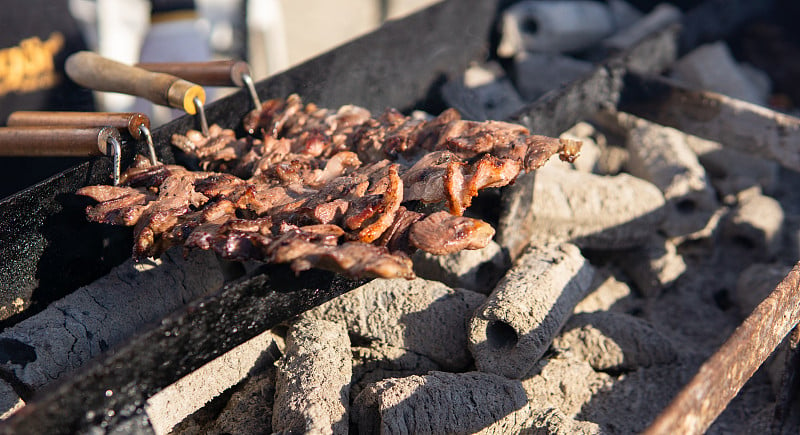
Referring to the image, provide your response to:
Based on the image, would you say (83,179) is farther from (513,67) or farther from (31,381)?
(513,67)

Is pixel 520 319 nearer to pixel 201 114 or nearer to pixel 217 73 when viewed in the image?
pixel 201 114

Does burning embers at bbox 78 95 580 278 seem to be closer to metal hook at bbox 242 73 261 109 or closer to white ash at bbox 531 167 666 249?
metal hook at bbox 242 73 261 109

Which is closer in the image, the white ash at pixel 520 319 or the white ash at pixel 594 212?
the white ash at pixel 520 319

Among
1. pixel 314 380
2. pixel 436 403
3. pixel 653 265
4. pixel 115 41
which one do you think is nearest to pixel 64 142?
pixel 314 380

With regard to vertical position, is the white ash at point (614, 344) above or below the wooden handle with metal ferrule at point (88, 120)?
below

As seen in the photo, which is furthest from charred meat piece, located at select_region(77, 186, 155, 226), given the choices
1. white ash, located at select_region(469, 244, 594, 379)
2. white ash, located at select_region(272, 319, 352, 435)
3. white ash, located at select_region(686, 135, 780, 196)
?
white ash, located at select_region(686, 135, 780, 196)

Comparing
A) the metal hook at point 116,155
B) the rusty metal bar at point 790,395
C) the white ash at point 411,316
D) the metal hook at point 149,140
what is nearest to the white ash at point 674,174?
the rusty metal bar at point 790,395

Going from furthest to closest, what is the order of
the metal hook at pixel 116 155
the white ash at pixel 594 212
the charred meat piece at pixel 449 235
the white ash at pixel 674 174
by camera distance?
1. the white ash at pixel 674 174
2. the white ash at pixel 594 212
3. the metal hook at pixel 116 155
4. the charred meat piece at pixel 449 235

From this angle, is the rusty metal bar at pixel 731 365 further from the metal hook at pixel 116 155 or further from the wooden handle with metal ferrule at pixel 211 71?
the wooden handle with metal ferrule at pixel 211 71
